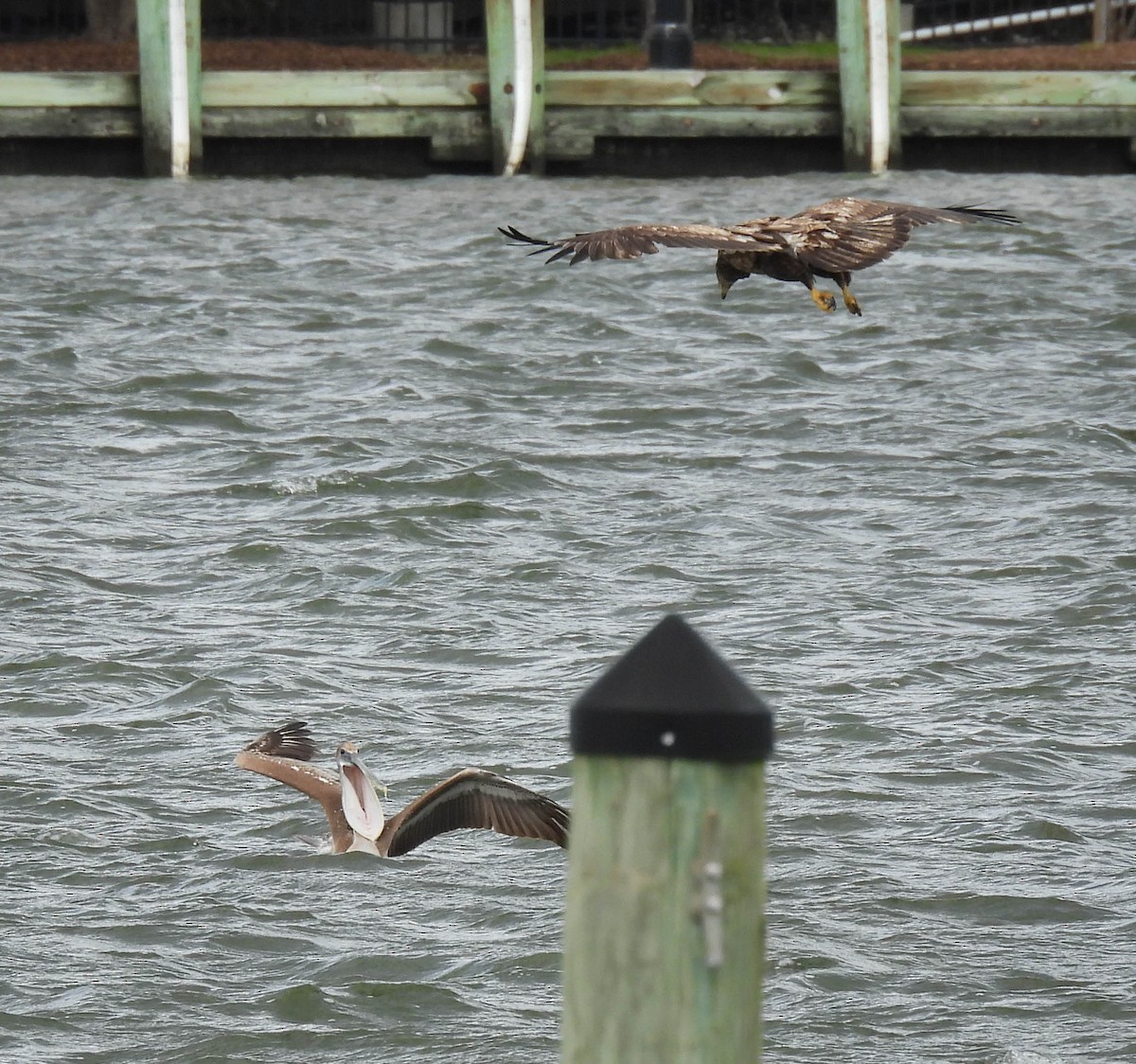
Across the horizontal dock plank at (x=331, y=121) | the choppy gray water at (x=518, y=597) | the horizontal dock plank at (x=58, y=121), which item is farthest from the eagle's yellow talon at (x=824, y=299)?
the horizontal dock plank at (x=58, y=121)

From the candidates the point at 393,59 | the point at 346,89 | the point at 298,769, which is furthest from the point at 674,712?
the point at 393,59

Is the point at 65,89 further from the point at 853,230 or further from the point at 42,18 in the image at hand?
the point at 853,230

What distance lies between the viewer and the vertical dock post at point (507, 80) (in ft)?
57.5

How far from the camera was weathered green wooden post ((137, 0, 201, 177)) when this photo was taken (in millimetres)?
17344

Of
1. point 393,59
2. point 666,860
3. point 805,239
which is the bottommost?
point 666,860

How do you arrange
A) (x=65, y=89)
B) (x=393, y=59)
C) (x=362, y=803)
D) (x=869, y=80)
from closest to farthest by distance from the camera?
(x=362, y=803)
(x=869, y=80)
(x=65, y=89)
(x=393, y=59)

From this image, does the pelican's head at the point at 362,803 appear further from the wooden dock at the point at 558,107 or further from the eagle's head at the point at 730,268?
the wooden dock at the point at 558,107

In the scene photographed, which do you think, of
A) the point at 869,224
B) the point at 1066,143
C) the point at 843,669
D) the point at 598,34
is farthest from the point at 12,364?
the point at 598,34

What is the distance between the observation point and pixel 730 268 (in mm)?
7527

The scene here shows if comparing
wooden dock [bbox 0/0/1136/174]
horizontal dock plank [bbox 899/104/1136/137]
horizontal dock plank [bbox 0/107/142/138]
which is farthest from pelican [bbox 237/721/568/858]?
horizontal dock plank [bbox 899/104/1136/137]

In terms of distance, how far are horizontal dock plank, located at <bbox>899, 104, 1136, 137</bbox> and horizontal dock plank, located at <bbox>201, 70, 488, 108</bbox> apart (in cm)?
357

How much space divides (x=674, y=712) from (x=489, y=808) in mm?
3388

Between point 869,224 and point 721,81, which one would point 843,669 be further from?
point 721,81

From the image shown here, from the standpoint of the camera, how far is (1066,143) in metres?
18.9
